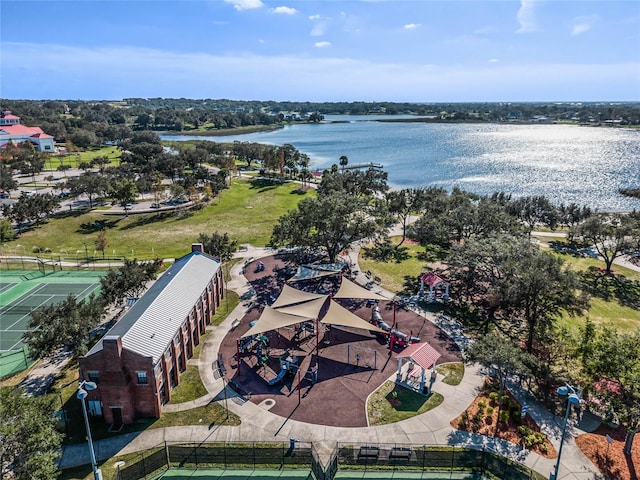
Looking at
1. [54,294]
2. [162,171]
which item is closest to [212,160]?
[162,171]

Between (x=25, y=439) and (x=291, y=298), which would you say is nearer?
(x=25, y=439)

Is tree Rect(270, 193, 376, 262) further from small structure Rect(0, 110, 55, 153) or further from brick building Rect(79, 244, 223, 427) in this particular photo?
small structure Rect(0, 110, 55, 153)

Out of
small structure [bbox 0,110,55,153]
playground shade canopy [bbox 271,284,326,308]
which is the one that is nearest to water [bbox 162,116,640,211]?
playground shade canopy [bbox 271,284,326,308]

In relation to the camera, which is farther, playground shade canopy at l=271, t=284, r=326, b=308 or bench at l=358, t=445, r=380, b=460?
playground shade canopy at l=271, t=284, r=326, b=308

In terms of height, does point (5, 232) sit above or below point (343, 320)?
below

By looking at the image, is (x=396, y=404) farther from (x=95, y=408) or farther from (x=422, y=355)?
(x=95, y=408)

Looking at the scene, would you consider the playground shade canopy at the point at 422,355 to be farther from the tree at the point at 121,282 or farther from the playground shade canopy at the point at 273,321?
the tree at the point at 121,282

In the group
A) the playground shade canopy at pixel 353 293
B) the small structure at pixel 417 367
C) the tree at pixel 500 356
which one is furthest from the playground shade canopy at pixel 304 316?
the tree at pixel 500 356

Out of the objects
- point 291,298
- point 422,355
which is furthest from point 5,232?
point 422,355
